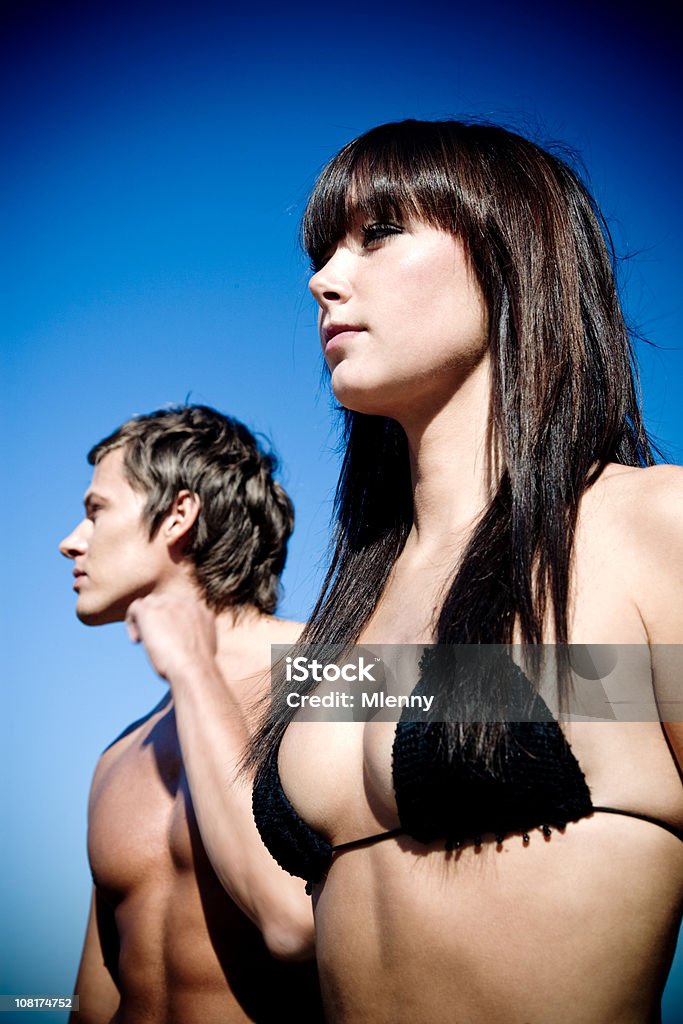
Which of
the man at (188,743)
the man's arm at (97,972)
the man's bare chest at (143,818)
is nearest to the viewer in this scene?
the man at (188,743)

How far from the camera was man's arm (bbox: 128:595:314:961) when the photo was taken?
1503mm

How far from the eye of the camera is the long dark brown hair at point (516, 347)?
1.07m

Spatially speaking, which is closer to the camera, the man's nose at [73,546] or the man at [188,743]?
the man at [188,743]

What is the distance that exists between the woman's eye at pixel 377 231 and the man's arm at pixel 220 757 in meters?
0.78

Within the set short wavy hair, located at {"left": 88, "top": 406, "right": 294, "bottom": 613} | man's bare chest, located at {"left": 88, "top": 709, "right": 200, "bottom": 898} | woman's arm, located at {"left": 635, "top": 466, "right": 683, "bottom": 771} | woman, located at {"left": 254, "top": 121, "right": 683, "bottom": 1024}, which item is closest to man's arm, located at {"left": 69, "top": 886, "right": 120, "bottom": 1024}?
man's bare chest, located at {"left": 88, "top": 709, "right": 200, "bottom": 898}

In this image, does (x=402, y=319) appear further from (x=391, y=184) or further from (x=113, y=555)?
(x=113, y=555)

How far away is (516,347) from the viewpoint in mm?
1196

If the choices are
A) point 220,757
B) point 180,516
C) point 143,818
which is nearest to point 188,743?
point 220,757

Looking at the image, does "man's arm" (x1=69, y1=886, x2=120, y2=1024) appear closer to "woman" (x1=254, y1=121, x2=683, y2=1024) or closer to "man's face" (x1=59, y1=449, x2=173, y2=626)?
"man's face" (x1=59, y1=449, x2=173, y2=626)

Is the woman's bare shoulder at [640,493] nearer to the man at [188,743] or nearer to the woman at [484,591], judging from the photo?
the woman at [484,591]

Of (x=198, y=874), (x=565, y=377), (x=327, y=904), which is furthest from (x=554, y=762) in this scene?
(x=198, y=874)

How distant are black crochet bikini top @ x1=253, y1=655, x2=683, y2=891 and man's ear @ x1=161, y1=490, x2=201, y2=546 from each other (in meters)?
1.44

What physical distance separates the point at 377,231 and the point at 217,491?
4.36 ft

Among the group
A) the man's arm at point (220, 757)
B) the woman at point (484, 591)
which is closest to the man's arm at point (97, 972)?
the man's arm at point (220, 757)
